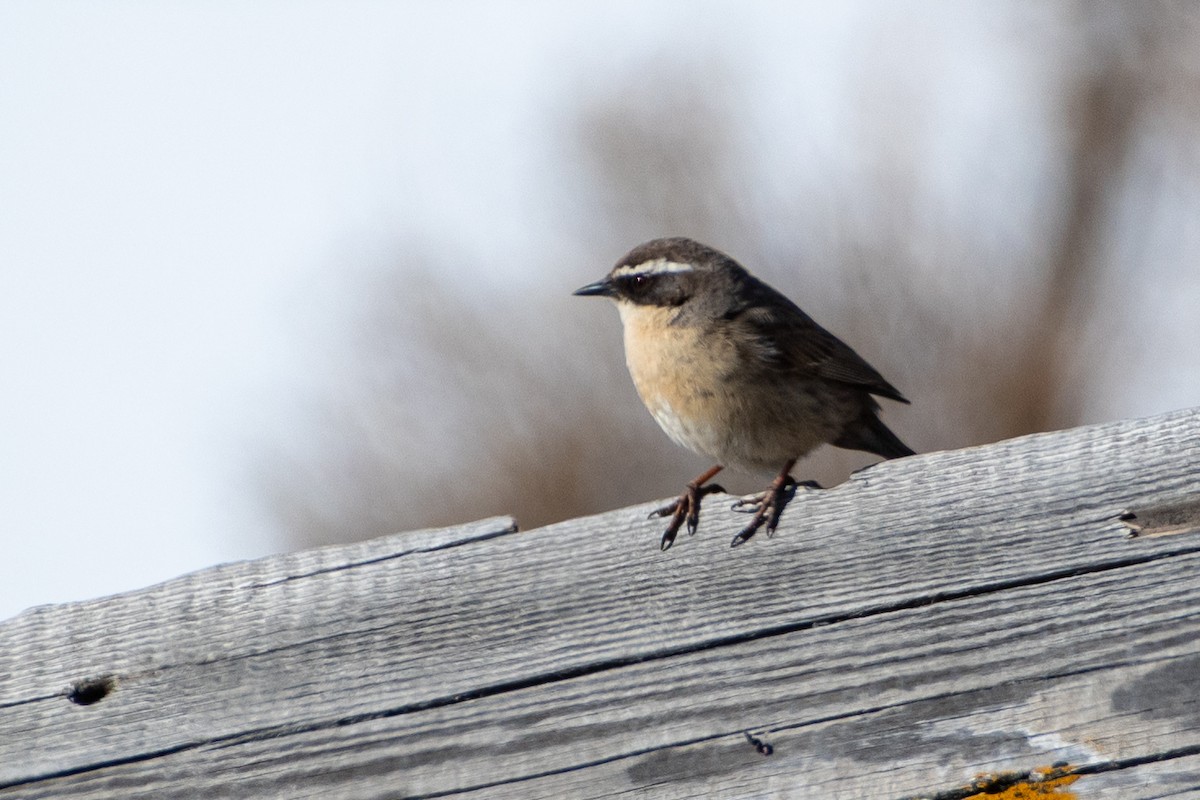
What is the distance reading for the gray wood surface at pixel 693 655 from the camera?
2.18 metres

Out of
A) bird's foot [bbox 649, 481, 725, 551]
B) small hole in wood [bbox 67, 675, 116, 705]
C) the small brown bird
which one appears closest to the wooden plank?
small hole in wood [bbox 67, 675, 116, 705]

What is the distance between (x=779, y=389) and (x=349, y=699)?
3.02 meters

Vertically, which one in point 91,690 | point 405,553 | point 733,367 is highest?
point 405,553

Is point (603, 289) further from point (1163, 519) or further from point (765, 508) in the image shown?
point (1163, 519)

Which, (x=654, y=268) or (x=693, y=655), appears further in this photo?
(x=654, y=268)

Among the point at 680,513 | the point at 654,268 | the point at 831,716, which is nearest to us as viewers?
the point at 831,716

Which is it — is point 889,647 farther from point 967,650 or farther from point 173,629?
point 173,629

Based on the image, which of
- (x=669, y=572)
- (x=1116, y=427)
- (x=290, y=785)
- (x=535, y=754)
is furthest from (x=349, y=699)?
(x=1116, y=427)

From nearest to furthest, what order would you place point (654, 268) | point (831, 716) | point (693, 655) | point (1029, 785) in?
1. point (1029, 785)
2. point (831, 716)
3. point (693, 655)
4. point (654, 268)

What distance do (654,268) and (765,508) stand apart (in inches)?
128

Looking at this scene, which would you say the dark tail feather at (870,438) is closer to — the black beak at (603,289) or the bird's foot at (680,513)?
the black beak at (603,289)

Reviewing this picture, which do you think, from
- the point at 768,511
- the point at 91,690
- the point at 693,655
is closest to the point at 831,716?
the point at 693,655

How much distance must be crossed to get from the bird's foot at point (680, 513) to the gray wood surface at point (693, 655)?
24 mm

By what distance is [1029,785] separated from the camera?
2.12m
